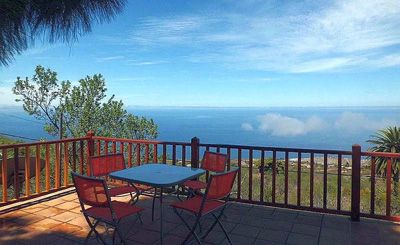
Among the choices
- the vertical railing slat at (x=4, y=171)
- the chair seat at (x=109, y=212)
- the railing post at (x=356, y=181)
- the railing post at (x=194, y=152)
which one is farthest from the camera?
the railing post at (x=194, y=152)

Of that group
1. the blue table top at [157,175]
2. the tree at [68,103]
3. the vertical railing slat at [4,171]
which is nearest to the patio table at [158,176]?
the blue table top at [157,175]

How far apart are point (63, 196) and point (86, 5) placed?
11.0 ft

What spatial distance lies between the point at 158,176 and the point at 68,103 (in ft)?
57.6

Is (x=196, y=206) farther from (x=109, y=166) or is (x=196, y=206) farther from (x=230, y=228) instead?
(x=109, y=166)

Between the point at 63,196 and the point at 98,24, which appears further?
the point at 63,196

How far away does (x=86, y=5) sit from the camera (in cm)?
284

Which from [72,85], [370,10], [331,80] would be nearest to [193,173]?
[370,10]

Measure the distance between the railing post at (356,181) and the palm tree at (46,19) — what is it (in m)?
3.46

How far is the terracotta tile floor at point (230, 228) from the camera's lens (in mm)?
3188

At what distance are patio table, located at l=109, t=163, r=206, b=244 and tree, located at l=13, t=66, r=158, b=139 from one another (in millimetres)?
16156

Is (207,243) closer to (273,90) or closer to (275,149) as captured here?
(275,149)

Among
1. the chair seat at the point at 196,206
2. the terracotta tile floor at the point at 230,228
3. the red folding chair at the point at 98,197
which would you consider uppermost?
the red folding chair at the point at 98,197

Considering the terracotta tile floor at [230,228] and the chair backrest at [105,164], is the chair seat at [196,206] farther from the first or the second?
the chair backrest at [105,164]

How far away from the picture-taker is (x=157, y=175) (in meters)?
3.21
